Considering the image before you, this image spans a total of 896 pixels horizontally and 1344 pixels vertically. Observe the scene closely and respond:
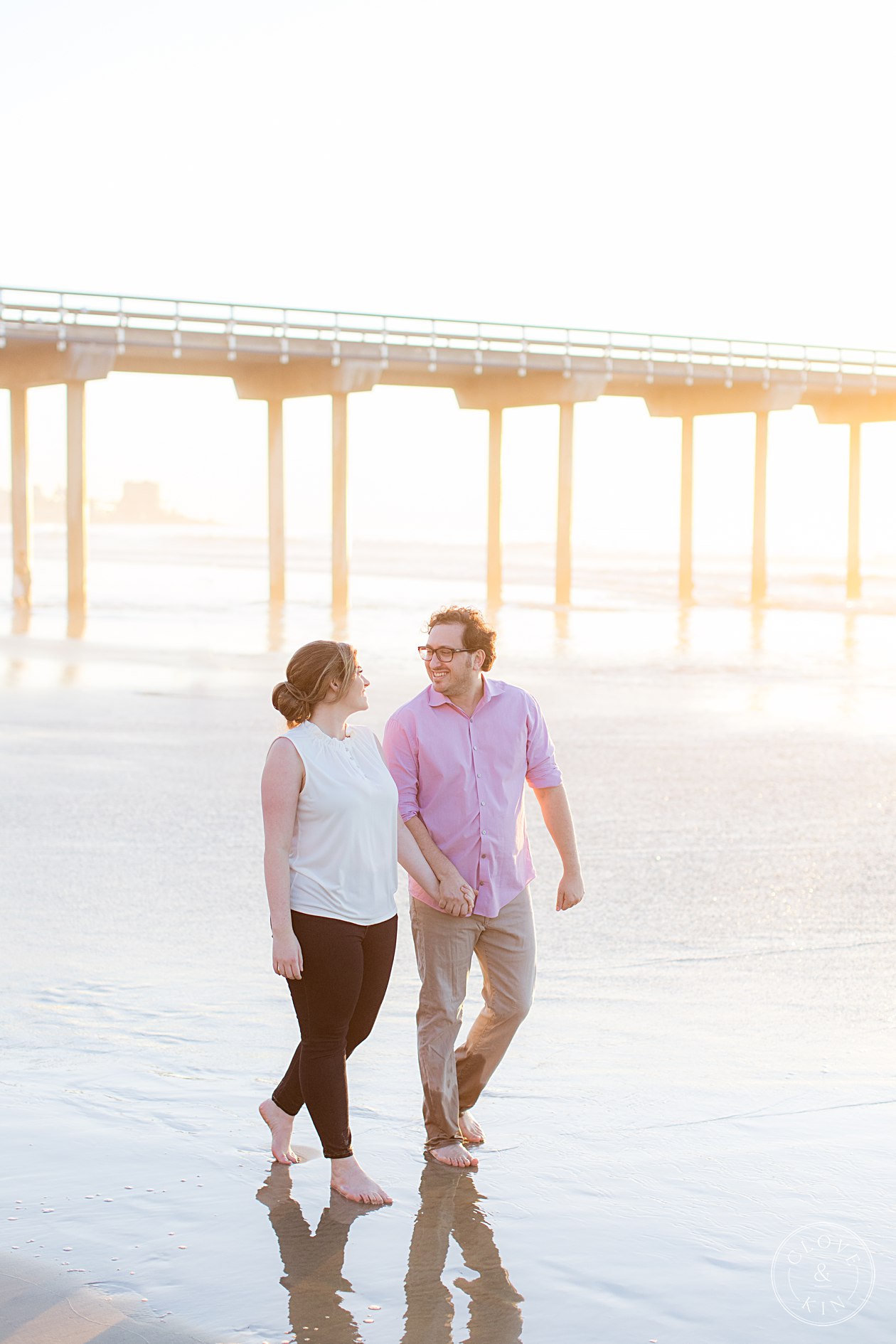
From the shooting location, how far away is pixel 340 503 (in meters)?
33.4

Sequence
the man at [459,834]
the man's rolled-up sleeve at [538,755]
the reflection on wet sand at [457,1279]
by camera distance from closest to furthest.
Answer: the reflection on wet sand at [457,1279], the man at [459,834], the man's rolled-up sleeve at [538,755]

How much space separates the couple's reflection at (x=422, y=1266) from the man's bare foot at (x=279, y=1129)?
36 mm

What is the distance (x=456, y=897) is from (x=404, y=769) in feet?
1.17

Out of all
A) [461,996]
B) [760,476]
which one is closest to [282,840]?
[461,996]

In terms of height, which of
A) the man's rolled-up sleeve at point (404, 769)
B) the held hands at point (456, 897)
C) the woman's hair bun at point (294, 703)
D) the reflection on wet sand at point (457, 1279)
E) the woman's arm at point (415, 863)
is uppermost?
the woman's hair bun at point (294, 703)

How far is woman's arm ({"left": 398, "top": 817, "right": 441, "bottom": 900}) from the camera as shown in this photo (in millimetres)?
4203

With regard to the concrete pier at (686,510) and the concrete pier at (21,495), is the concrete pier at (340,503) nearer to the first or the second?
the concrete pier at (21,495)

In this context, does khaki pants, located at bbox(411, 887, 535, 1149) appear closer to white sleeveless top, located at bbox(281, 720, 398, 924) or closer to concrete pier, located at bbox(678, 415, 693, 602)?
white sleeveless top, located at bbox(281, 720, 398, 924)

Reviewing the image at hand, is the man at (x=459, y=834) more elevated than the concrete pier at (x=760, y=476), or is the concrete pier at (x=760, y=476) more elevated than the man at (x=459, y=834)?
the concrete pier at (x=760, y=476)

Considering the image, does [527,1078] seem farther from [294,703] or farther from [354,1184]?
[294,703]

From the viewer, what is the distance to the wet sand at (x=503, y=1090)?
11.3 ft

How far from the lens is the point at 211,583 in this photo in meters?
46.8

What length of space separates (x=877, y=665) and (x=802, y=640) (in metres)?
4.91

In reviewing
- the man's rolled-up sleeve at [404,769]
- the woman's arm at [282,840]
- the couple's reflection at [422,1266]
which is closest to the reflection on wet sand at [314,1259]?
the couple's reflection at [422,1266]
